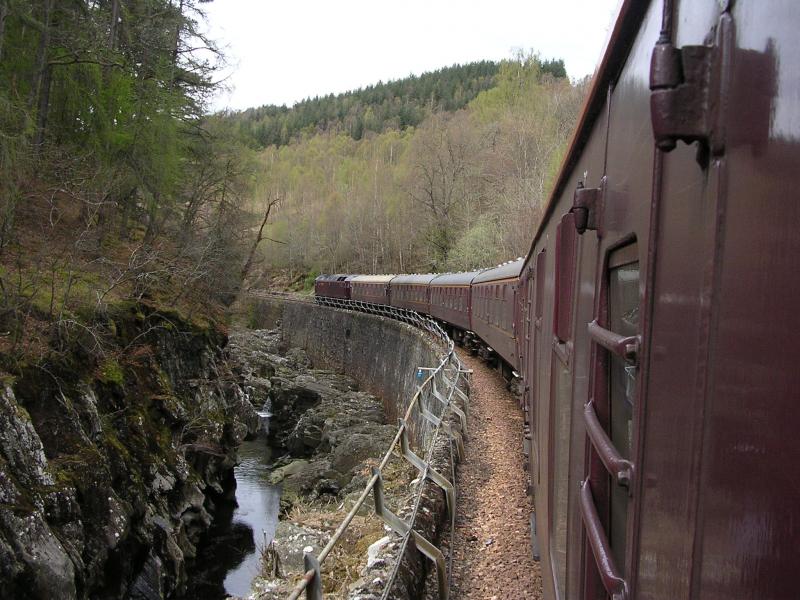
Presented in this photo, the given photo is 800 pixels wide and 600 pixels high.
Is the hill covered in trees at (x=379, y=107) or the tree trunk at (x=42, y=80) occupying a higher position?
the hill covered in trees at (x=379, y=107)

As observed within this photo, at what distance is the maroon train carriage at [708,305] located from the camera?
781 millimetres

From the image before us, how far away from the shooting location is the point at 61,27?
50.9 feet

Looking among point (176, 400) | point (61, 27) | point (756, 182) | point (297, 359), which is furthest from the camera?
point (297, 359)

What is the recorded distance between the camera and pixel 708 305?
38.7 inches

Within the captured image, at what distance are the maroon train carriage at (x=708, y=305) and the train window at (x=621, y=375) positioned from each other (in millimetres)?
11

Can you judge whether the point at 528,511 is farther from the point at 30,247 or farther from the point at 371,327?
the point at 371,327

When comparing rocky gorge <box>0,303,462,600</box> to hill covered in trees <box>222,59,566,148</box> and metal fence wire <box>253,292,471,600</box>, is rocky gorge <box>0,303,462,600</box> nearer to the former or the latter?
metal fence wire <box>253,292,471,600</box>

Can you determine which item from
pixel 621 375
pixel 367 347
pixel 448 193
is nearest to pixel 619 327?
pixel 621 375

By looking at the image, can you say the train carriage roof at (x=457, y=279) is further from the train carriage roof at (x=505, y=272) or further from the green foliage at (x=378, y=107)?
the green foliage at (x=378, y=107)

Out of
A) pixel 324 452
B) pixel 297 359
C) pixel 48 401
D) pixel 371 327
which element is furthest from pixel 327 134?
pixel 48 401

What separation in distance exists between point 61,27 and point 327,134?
107m

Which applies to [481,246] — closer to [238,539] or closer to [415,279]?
[415,279]

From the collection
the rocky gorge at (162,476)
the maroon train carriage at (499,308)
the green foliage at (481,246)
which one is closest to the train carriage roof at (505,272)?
the maroon train carriage at (499,308)

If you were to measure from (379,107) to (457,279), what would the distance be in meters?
105
